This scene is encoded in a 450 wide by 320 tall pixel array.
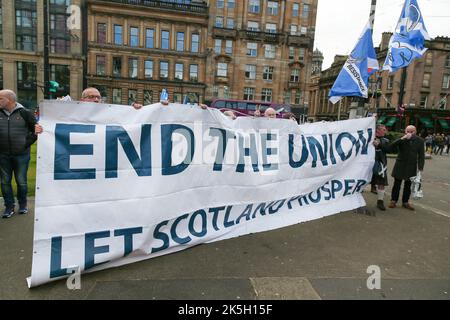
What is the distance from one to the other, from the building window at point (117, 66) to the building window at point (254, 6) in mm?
20984

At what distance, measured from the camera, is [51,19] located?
44844mm

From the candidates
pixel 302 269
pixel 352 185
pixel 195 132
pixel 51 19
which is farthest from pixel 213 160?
pixel 51 19

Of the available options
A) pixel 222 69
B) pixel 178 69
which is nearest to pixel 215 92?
pixel 222 69

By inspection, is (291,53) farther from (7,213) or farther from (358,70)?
(7,213)

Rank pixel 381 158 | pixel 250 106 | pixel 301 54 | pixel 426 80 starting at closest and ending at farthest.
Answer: pixel 381 158 < pixel 250 106 < pixel 426 80 < pixel 301 54

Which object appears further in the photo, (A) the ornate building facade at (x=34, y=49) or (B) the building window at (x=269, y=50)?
(B) the building window at (x=269, y=50)

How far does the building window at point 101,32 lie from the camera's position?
45031 mm

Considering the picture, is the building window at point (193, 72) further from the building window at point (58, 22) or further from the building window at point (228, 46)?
the building window at point (58, 22)

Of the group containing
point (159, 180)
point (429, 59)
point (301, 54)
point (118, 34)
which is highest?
point (118, 34)

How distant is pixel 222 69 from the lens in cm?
4688

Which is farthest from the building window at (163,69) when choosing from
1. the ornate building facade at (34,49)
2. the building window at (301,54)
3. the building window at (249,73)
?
the building window at (301,54)

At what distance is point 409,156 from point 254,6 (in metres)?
47.2

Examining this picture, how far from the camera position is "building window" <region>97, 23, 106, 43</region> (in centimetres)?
4503

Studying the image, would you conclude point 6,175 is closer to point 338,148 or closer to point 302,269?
point 302,269
